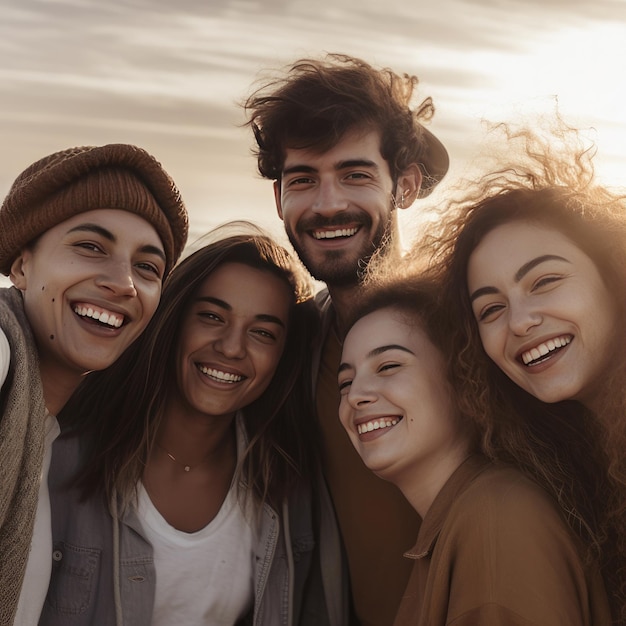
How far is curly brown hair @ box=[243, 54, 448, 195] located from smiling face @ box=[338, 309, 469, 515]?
5.75ft

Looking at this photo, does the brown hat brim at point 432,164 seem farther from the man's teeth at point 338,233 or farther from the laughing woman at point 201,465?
the laughing woman at point 201,465

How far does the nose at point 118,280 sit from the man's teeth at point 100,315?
0.10m

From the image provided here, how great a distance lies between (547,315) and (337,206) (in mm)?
2006

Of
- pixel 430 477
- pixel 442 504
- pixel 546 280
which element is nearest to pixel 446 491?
pixel 442 504

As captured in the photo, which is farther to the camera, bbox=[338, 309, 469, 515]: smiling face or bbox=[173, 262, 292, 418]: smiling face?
bbox=[173, 262, 292, 418]: smiling face

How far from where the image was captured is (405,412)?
11.4ft

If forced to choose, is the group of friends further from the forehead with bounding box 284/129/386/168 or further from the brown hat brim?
the brown hat brim

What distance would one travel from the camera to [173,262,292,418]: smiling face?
410 centimetres

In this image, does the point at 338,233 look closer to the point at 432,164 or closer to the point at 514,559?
the point at 432,164

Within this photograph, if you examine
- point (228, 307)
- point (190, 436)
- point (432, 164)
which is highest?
point (432, 164)

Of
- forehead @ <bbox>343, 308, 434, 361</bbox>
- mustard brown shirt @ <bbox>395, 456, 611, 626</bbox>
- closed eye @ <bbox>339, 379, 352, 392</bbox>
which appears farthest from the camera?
closed eye @ <bbox>339, 379, 352, 392</bbox>

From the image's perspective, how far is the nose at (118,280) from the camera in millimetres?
3385

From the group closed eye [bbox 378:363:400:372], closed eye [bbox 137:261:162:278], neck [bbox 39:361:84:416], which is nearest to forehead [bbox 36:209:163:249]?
closed eye [bbox 137:261:162:278]

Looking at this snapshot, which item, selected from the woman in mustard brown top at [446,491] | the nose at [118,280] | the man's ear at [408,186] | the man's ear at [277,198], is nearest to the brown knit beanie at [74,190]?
the nose at [118,280]
